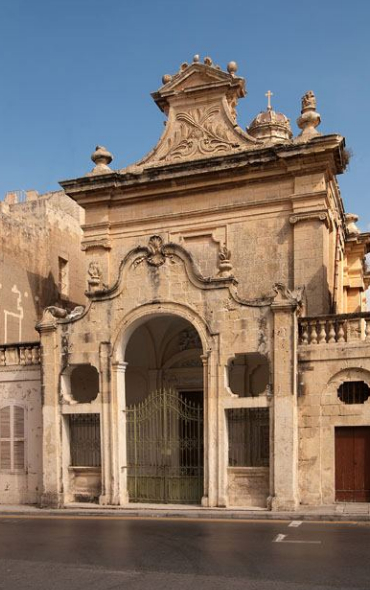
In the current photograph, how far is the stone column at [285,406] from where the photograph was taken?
15766mm

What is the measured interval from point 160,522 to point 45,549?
3419 mm

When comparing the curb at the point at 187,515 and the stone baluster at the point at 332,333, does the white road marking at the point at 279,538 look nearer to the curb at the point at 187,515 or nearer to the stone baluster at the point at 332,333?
the curb at the point at 187,515

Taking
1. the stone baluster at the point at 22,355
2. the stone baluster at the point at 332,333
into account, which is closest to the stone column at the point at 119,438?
the stone baluster at the point at 22,355

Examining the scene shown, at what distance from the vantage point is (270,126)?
26656 mm

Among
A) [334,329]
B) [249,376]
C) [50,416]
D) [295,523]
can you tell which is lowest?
[295,523]

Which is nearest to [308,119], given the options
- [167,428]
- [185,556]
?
[167,428]

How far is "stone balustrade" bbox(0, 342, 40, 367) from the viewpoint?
62.0 ft

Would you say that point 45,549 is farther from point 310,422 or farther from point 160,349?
point 160,349

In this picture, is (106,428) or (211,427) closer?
(211,427)

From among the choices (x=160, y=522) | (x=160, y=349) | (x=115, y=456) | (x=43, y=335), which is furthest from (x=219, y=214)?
(x=160, y=522)

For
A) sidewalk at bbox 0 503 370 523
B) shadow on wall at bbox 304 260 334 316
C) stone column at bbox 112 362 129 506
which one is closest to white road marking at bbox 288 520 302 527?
sidewalk at bbox 0 503 370 523

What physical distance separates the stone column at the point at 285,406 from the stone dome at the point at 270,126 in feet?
38.6

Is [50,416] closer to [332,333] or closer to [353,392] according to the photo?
[332,333]

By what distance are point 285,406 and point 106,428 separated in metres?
4.44
